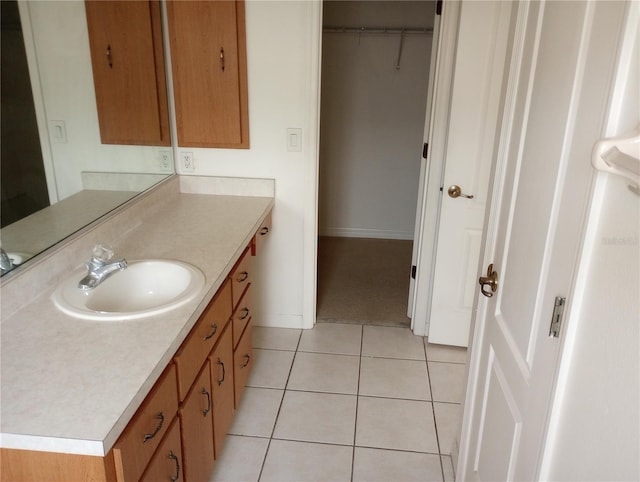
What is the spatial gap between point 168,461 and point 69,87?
1405 millimetres

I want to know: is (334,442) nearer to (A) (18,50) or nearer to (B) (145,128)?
(B) (145,128)

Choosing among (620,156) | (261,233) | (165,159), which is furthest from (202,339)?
(165,159)

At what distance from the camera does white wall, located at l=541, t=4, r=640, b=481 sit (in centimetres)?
75

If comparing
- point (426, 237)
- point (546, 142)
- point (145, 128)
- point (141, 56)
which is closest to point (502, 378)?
point (546, 142)

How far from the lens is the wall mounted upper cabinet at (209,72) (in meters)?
2.50

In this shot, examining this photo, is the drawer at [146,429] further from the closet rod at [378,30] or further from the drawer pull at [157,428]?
the closet rod at [378,30]

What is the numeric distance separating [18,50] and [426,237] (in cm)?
210

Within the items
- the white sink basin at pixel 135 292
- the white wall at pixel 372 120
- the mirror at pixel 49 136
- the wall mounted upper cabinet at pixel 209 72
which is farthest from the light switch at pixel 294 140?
the white wall at pixel 372 120

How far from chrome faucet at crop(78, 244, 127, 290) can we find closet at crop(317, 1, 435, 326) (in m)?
2.15

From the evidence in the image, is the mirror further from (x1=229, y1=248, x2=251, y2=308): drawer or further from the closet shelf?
the closet shelf

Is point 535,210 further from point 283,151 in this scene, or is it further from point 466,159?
point 283,151

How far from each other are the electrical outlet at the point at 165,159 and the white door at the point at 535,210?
1769mm

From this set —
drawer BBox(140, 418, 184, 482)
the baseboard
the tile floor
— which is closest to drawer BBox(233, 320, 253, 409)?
the tile floor

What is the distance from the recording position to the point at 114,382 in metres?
1.12
